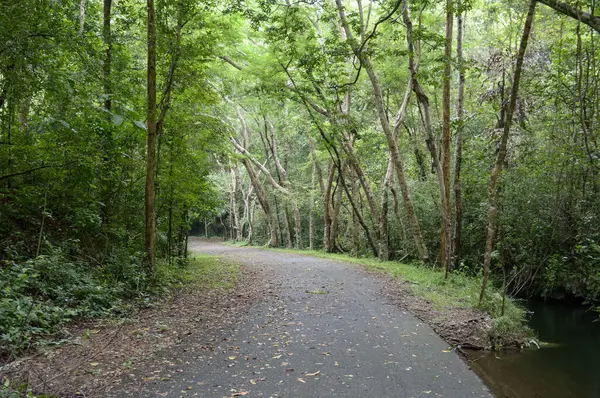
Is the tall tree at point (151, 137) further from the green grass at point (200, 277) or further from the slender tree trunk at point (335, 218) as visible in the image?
the slender tree trunk at point (335, 218)

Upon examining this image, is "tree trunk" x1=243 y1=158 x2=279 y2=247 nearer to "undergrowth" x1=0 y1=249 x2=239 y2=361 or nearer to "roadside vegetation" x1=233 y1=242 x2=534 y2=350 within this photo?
"roadside vegetation" x1=233 y1=242 x2=534 y2=350

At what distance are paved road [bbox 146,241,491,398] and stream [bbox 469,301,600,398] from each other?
0.46m

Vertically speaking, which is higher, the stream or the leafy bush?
the leafy bush

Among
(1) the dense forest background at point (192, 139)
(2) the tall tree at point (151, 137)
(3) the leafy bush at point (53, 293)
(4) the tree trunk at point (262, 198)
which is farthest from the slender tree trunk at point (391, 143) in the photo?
(4) the tree trunk at point (262, 198)

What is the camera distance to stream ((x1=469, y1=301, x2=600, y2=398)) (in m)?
5.20

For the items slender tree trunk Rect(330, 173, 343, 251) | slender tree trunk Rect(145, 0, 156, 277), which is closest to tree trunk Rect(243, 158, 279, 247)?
slender tree trunk Rect(330, 173, 343, 251)

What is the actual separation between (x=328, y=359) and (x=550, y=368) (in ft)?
11.8

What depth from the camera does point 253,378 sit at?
4746 millimetres

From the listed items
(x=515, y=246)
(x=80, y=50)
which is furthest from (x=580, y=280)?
(x=80, y=50)

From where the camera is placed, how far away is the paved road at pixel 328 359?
14.8ft

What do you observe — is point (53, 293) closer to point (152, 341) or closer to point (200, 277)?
point (152, 341)

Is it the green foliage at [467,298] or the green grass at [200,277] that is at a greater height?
the green grass at [200,277]

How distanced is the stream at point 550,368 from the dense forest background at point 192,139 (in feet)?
5.13

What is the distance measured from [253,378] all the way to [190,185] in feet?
26.0
